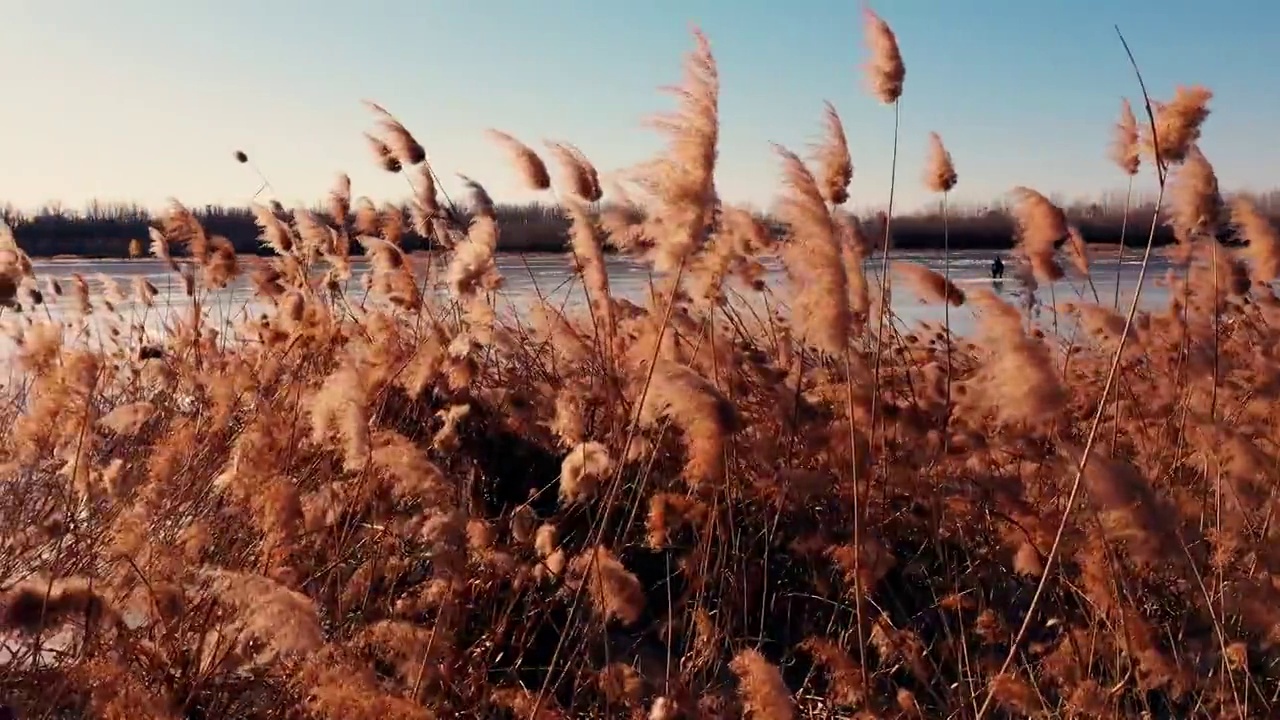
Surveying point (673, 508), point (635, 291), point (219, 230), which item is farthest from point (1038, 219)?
point (219, 230)

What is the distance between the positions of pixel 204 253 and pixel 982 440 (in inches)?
146

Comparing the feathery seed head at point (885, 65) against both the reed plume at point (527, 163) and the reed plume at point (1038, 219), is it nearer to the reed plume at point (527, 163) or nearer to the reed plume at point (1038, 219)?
the reed plume at point (1038, 219)

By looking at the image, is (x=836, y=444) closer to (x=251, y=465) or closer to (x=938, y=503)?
(x=938, y=503)

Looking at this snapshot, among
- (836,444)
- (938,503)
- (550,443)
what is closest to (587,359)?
(550,443)

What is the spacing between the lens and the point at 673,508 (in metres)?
2.93

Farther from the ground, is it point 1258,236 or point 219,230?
point 1258,236

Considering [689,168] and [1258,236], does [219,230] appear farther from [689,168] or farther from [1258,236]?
[689,168]

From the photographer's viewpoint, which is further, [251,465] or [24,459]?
[24,459]

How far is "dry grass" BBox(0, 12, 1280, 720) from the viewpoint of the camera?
2240 mm

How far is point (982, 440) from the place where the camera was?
11.1 ft

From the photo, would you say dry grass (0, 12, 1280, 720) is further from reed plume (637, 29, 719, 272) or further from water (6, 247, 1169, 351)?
water (6, 247, 1169, 351)

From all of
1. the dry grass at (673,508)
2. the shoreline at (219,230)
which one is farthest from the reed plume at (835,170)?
the shoreline at (219,230)

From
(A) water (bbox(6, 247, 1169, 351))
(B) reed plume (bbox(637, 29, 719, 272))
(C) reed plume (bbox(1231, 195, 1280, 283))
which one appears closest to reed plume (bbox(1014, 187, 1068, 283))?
(A) water (bbox(6, 247, 1169, 351))

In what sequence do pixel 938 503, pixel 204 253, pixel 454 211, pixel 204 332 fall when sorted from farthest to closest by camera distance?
pixel 204 332 → pixel 204 253 → pixel 454 211 → pixel 938 503
